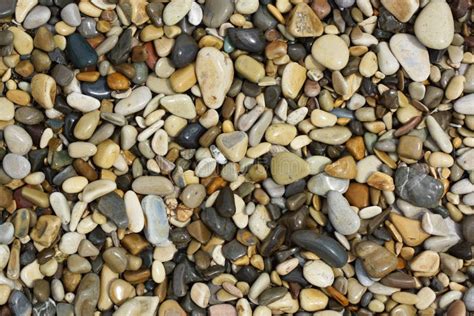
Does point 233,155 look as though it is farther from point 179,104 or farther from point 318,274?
point 318,274

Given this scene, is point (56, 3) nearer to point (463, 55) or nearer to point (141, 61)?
point (141, 61)

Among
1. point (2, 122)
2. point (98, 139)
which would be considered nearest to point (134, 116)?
point (98, 139)

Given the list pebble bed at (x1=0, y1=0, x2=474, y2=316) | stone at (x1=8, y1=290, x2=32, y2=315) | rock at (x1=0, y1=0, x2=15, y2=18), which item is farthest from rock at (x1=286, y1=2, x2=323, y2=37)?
stone at (x1=8, y1=290, x2=32, y2=315)

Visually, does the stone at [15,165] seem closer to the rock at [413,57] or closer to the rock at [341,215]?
the rock at [341,215]

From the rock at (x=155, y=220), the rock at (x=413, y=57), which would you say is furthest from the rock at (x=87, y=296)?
the rock at (x=413, y=57)

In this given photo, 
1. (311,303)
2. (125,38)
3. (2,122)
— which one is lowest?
(311,303)
